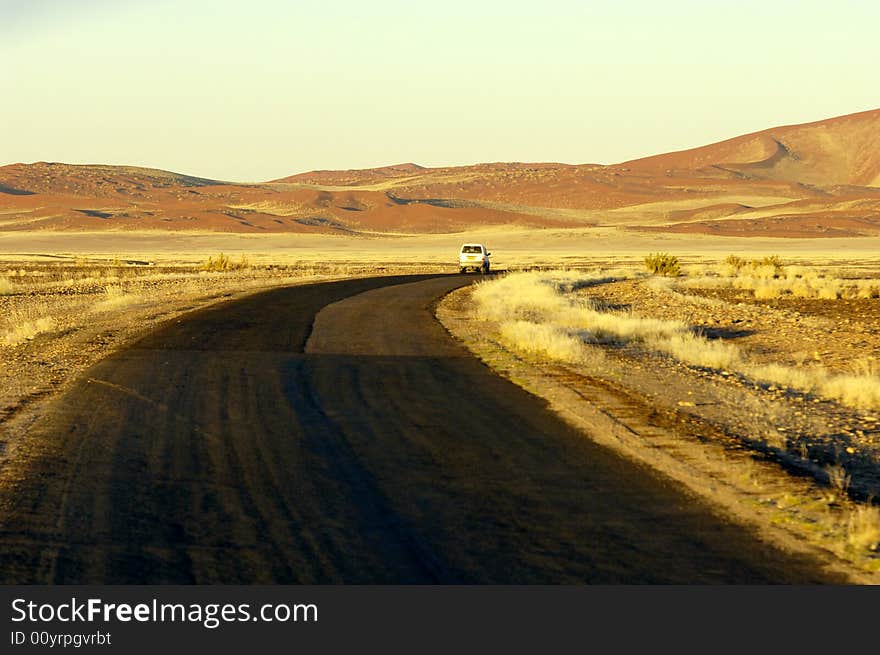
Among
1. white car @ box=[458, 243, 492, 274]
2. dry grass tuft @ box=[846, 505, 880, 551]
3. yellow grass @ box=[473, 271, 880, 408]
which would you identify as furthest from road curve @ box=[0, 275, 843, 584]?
white car @ box=[458, 243, 492, 274]

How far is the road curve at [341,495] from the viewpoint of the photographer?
706cm

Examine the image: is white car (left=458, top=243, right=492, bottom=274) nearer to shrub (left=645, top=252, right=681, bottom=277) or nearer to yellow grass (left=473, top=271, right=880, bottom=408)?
shrub (left=645, top=252, right=681, bottom=277)

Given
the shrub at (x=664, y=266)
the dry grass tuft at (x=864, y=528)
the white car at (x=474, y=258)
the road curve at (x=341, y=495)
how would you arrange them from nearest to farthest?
the road curve at (x=341, y=495) → the dry grass tuft at (x=864, y=528) → the shrub at (x=664, y=266) → the white car at (x=474, y=258)

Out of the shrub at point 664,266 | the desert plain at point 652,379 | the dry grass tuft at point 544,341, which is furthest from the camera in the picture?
the shrub at point 664,266

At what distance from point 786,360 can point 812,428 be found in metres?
9.70

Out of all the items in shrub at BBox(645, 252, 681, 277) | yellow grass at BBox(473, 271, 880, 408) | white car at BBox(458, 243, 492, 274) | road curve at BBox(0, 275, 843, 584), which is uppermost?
road curve at BBox(0, 275, 843, 584)

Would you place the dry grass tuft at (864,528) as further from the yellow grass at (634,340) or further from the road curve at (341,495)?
the yellow grass at (634,340)

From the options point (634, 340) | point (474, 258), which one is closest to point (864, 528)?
point (634, 340)

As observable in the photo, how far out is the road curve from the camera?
7.06 m

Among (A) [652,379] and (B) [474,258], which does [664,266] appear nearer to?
(B) [474,258]

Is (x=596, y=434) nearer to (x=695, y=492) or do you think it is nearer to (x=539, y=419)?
(x=539, y=419)

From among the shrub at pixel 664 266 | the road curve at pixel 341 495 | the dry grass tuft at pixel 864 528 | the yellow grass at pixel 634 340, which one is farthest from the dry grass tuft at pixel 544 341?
the shrub at pixel 664 266

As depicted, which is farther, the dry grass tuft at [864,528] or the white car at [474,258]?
the white car at [474,258]

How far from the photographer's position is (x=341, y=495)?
906 cm
